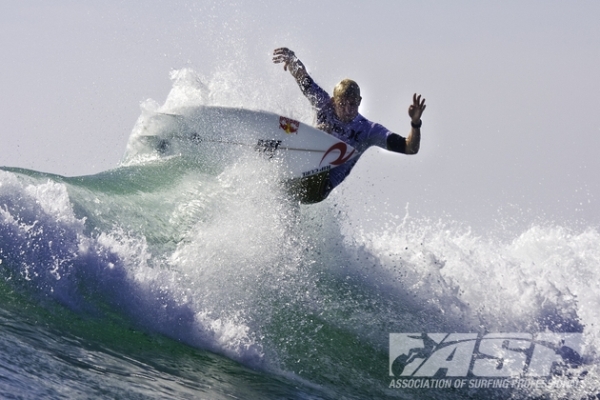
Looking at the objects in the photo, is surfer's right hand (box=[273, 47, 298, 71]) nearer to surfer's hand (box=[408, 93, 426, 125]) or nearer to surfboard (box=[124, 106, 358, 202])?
surfboard (box=[124, 106, 358, 202])

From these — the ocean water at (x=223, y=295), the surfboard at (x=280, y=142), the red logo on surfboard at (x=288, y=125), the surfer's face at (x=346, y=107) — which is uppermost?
the surfer's face at (x=346, y=107)

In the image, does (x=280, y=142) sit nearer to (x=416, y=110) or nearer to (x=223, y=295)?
(x=416, y=110)

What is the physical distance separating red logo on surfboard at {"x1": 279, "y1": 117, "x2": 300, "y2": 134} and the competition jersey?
29 centimetres

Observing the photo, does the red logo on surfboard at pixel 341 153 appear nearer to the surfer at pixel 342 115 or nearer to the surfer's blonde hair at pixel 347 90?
the surfer at pixel 342 115

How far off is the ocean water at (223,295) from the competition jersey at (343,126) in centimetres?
87

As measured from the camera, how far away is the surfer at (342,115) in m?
8.99

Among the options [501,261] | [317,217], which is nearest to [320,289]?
[317,217]

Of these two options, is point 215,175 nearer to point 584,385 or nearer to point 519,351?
point 519,351

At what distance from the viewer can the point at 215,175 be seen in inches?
420

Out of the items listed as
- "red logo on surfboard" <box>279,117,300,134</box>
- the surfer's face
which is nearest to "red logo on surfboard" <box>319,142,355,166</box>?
the surfer's face

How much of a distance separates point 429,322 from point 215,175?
147 inches

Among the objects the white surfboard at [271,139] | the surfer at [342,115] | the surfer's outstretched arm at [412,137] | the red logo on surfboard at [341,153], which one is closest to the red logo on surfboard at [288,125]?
the white surfboard at [271,139]

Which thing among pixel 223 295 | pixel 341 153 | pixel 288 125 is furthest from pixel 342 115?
pixel 223 295

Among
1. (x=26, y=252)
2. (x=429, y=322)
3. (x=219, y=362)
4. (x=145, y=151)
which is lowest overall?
(x=219, y=362)
